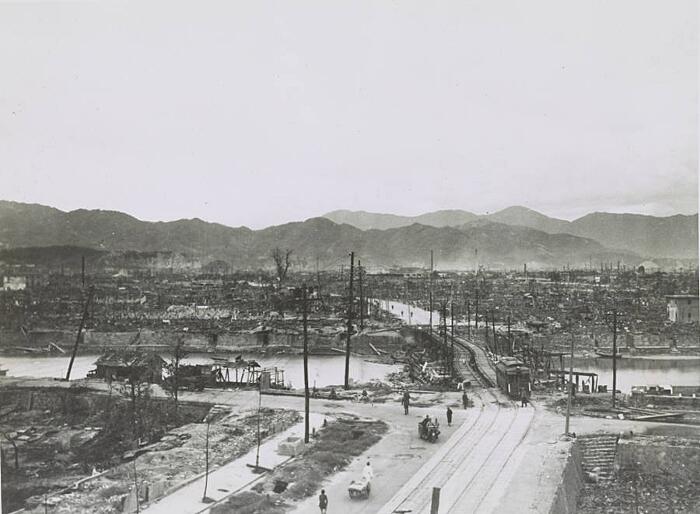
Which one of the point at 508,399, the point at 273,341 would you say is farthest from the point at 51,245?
the point at 508,399

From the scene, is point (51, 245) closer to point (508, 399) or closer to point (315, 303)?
point (508, 399)

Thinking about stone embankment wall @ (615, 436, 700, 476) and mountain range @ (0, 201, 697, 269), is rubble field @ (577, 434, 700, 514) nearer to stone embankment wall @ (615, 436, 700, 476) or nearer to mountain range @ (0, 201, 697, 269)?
stone embankment wall @ (615, 436, 700, 476)

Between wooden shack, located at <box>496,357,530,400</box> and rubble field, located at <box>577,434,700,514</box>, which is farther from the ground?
wooden shack, located at <box>496,357,530,400</box>

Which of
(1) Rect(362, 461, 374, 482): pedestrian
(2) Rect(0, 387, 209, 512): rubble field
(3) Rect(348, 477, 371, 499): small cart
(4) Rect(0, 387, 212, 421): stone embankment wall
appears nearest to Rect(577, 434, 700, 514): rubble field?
(1) Rect(362, 461, 374, 482): pedestrian

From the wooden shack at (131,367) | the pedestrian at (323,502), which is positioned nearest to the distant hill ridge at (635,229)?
the wooden shack at (131,367)

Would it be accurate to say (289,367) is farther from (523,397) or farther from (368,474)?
(368,474)

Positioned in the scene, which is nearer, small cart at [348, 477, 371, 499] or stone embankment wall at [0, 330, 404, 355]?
small cart at [348, 477, 371, 499]
